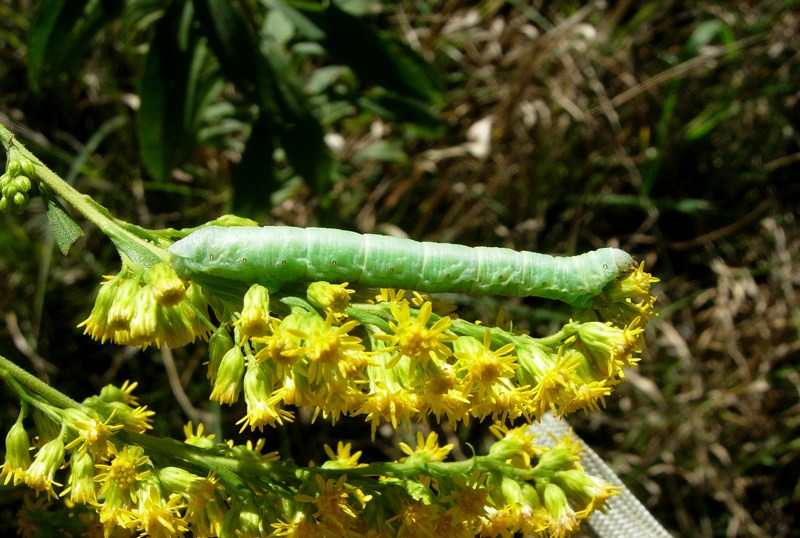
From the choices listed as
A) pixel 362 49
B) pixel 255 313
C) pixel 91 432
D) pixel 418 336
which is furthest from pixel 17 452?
pixel 362 49

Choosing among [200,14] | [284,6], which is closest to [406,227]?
[284,6]

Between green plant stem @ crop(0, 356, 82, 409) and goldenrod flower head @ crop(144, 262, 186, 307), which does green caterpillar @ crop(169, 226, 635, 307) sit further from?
green plant stem @ crop(0, 356, 82, 409)

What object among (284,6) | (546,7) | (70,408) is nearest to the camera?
(70,408)

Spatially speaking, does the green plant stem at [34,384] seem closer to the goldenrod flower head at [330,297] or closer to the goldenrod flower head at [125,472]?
the goldenrod flower head at [125,472]

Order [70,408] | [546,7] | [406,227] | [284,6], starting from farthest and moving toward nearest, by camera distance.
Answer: [546,7] < [406,227] < [284,6] < [70,408]

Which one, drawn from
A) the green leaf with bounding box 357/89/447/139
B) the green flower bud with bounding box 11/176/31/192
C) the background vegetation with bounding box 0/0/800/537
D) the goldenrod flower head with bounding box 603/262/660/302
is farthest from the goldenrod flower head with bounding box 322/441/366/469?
the green leaf with bounding box 357/89/447/139

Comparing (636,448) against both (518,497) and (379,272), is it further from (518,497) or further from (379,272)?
(379,272)

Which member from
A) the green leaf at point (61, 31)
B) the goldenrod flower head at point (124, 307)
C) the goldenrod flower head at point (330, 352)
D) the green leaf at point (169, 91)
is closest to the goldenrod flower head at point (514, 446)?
the goldenrod flower head at point (330, 352)
